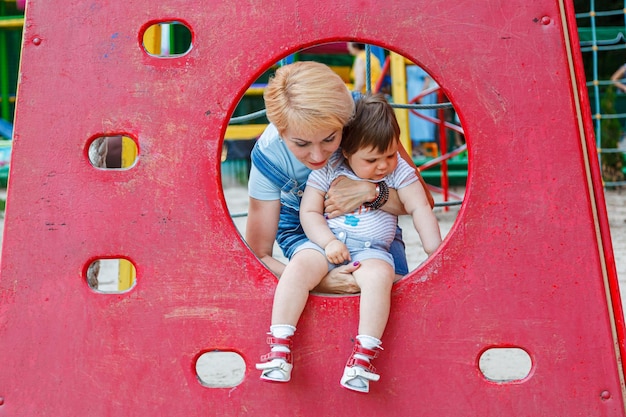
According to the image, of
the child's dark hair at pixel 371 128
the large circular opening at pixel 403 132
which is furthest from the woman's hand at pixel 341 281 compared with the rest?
the large circular opening at pixel 403 132

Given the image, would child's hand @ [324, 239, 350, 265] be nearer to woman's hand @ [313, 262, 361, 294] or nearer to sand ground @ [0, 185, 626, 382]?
woman's hand @ [313, 262, 361, 294]

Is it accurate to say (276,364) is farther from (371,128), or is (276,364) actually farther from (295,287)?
(371,128)

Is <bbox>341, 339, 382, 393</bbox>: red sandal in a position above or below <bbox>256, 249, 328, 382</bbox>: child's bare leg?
below

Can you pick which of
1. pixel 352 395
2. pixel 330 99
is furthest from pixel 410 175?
pixel 352 395

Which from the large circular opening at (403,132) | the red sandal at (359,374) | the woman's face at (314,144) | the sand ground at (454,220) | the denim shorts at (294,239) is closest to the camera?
the red sandal at (359,374)

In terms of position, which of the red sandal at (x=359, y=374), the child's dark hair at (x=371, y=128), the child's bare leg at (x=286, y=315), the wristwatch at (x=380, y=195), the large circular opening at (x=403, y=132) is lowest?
the red sandal at (x=359, y=374)

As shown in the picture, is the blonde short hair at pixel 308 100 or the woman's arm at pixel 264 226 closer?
the blonde short hair at pixel 308 100

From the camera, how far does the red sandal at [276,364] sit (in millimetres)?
1439

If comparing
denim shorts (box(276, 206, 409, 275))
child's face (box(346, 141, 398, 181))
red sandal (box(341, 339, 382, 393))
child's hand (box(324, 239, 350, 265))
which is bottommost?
red sandal (box(341, 339, 382, 393))

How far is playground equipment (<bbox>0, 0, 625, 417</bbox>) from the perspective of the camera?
1.49 metres

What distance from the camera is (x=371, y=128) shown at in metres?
1.58

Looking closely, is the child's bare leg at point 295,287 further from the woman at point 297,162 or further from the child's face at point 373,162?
the child's face at point 373,162

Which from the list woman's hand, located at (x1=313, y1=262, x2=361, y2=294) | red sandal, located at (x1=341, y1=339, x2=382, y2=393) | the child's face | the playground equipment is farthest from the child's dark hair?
red sandal, located at (x1=341, y1=339, x2=382, y2=393)

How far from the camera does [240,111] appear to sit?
8430mm
